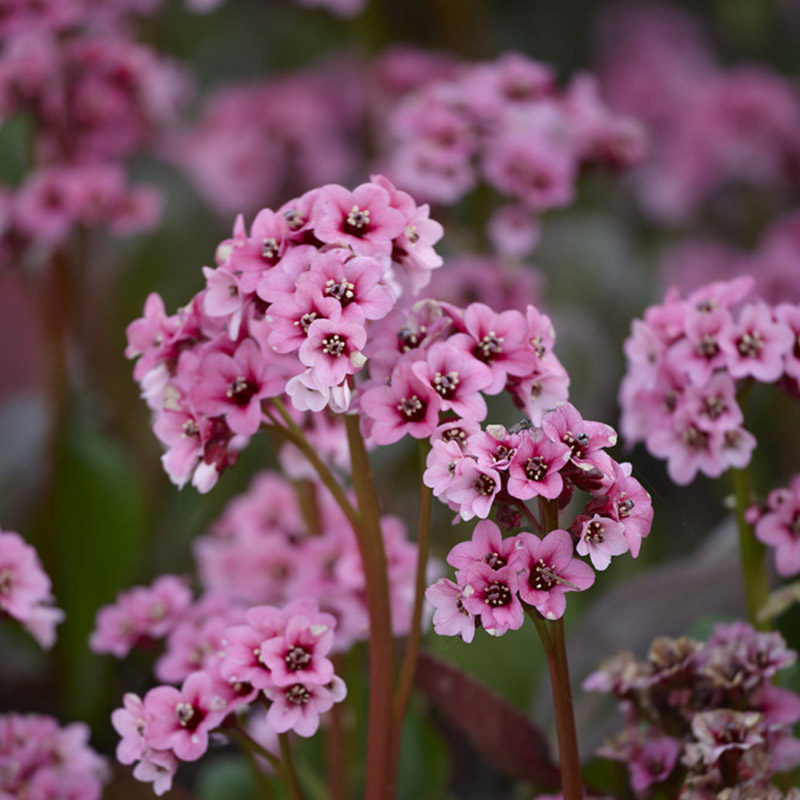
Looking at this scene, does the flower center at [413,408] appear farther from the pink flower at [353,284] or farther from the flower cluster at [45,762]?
the flower cluster at [45,762]

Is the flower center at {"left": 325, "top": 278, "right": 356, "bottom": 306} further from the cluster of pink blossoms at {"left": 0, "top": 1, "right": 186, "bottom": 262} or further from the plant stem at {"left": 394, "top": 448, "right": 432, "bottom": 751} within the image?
the cluster of pink blossoms at {"left": 0, "top": 1, "right": 186, "bottom": 262}

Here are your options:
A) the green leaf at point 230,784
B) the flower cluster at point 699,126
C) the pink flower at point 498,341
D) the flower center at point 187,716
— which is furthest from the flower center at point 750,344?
the flower cluster at point 699,126

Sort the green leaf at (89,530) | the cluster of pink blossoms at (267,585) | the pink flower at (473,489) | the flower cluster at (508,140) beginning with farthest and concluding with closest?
1. the green leaf at (89,530)
2. the flower cluster at (508,140)
3. the cluster of pink blossoms at (267,585)
4. the pink flower at (473,489)

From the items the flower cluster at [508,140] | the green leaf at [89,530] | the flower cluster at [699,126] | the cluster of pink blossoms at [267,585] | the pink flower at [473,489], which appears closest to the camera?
the pink flower at [473,489]

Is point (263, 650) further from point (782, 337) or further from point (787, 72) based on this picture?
point (787, 72)

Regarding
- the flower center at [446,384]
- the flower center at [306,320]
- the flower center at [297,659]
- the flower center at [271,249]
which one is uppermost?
the flower center at [271,249]

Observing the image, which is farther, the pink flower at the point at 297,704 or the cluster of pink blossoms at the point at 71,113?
the cluster of pink blossoms at the point at 71,113

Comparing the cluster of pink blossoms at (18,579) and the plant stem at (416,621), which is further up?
the cluster of pink blossoms at (18,579)
